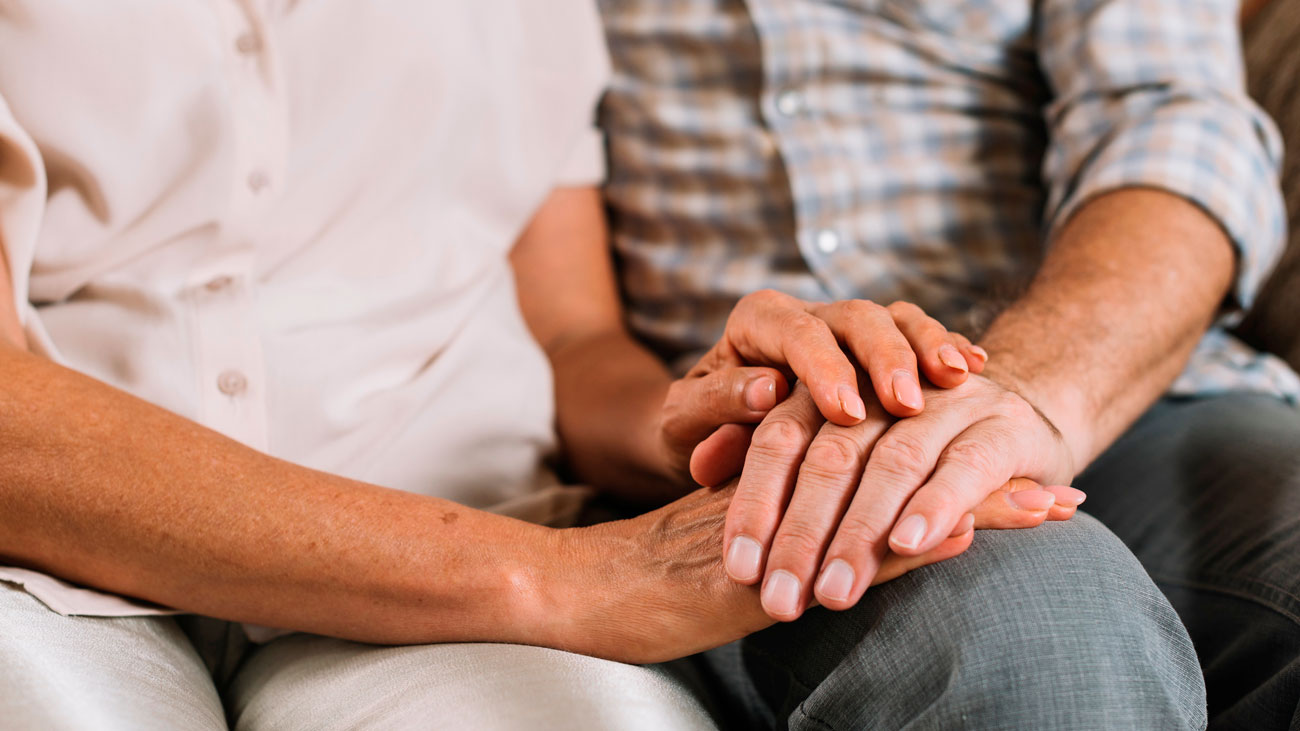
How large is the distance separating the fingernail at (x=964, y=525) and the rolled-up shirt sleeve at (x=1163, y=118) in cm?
53

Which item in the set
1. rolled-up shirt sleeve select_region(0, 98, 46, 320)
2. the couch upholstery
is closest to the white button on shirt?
rolled-up shirt sleeve select_region(0, 98, 46, 320)

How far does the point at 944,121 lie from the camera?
107 centimetres

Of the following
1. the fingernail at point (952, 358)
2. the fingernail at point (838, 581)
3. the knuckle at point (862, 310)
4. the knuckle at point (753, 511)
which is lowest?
the fingernail at point (838, 581)

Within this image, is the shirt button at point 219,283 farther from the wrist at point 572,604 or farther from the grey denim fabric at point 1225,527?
the grey denim fabric at point 1225,527

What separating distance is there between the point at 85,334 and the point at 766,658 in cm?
60

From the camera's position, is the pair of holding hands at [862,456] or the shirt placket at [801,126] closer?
the pair of holding hands at [862,456]

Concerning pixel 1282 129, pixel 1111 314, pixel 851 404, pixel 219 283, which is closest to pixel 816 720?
pixel 851 404

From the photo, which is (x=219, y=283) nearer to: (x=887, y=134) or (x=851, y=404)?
(x=851, y=404)

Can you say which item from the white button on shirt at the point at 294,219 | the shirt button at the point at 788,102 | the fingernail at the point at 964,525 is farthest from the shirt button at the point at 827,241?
the fingernail at the point at 964,525

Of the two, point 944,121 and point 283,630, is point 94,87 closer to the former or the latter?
point 283,630

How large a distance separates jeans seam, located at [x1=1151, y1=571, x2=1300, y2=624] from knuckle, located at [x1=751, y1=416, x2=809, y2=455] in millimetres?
389

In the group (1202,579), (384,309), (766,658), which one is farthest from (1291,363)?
(384,309)

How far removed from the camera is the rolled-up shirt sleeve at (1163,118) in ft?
3.01

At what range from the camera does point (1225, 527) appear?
0.77 metres
